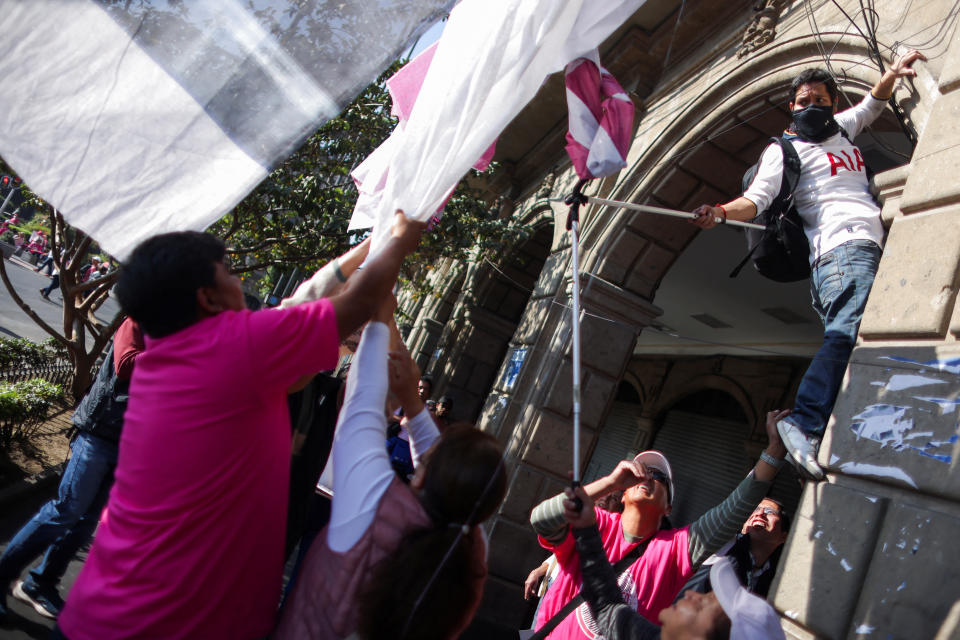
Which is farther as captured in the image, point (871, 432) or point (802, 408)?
point (802, 408)

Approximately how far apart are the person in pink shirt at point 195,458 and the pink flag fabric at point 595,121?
1.49 metres

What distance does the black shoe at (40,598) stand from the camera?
11.7 ft

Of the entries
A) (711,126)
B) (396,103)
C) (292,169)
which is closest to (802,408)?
(396,103)

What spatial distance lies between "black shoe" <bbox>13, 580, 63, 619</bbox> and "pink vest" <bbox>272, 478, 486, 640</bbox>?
2803 mm

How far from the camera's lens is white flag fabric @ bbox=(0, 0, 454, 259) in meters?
1.94

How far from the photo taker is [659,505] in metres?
2.99

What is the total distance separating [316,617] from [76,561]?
405 centimetres

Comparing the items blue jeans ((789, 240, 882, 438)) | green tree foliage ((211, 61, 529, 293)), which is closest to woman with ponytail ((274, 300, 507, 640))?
blue jeans ((789, 240, 882, 438))

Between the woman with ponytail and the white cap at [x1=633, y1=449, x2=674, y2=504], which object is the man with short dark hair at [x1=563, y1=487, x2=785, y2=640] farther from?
the white cap at [x1=633, y1=449, x2=674, y2=504]

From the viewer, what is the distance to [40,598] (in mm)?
3596

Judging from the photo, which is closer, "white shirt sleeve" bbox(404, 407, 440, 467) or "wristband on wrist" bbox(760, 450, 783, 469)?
"white shirt sleeve" bbox(404, 407, 440, 467)

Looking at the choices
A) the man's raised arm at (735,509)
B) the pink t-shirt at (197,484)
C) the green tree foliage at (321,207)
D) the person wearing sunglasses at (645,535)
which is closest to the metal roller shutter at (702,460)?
the green tree foliage at (321,207)

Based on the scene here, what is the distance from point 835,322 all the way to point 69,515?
366 cm

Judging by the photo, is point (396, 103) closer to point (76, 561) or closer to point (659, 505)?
point (659, 505)
